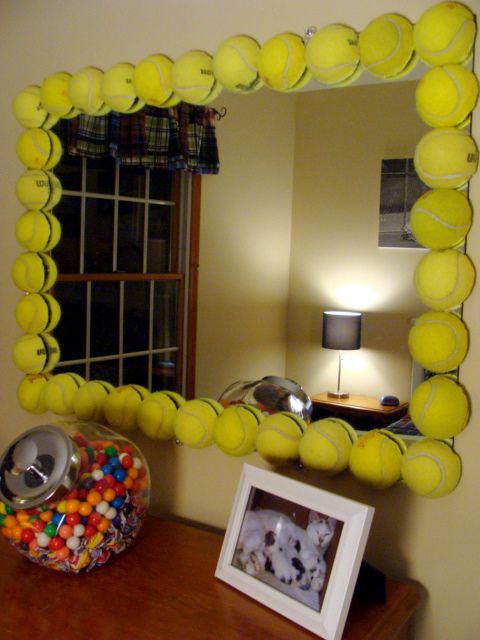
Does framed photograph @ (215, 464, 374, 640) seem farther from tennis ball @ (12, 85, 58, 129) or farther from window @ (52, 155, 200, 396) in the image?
tennis ball @ (12, 85, 58, 129)

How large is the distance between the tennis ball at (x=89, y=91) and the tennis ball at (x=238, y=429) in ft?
2.36

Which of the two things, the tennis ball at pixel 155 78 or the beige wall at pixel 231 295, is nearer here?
the beige wall at pixel 231 295

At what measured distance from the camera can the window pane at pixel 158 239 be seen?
4.92 feet

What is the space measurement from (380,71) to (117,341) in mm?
805

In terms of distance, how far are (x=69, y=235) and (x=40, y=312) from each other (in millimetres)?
194

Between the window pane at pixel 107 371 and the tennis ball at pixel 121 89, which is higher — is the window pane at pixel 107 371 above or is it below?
below

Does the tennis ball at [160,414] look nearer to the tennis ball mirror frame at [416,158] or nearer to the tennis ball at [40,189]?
the tennis ball mirror frame at [416,158]

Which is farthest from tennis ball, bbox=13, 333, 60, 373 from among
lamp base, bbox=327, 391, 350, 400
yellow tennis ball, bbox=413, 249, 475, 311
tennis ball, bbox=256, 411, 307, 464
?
yellow tennis ball, bbox=413, 249, 475, 311

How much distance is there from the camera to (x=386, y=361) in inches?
48.4

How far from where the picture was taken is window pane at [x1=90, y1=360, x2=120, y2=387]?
158 centimetres

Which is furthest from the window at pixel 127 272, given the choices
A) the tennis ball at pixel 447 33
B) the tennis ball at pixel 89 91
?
the tennis ball at pixel 447 33

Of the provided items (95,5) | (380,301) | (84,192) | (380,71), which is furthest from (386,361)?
(95,5)

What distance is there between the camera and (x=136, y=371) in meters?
1.56

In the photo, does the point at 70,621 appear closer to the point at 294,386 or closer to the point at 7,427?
the point at 294,386
